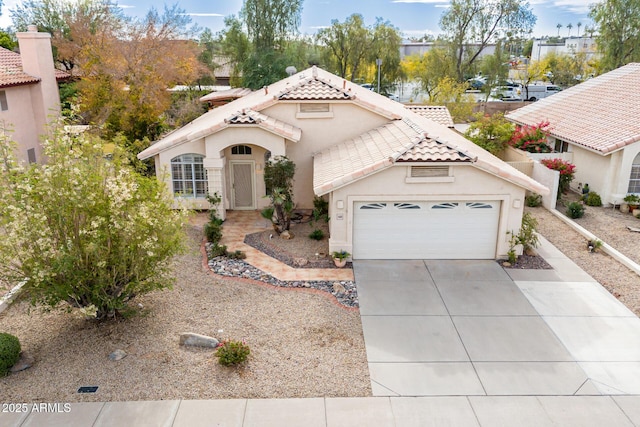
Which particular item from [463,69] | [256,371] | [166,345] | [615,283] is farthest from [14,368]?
[463,69]

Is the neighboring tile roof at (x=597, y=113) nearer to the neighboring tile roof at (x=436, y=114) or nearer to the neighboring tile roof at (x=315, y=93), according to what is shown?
the neighboring tile roof at (x=436, y=114)

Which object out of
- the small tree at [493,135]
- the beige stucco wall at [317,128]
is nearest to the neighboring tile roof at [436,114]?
the small tree at [493,135]

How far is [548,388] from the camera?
32.6ft

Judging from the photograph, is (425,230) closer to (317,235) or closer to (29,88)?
(317,235)

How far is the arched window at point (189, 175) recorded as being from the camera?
1953 centimetres

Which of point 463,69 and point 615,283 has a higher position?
point 463,69

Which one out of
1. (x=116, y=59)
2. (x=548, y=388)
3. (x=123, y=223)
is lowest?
(x=548, y=388)

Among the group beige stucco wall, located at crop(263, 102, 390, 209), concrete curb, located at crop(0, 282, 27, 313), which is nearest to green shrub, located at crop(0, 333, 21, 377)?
concrete curb, located at crop(0, 282, 27, 313)

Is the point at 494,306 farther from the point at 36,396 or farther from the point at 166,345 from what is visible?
the point at 36,396

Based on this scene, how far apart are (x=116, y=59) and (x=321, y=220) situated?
15.8 metres

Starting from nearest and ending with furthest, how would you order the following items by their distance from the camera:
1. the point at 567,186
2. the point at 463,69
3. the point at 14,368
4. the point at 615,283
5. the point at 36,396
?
the point at 36,396 < the point at 14,368 < the point at 615,283 < the point at 567,186 < the point at 463,69

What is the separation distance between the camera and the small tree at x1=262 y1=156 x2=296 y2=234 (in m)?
17.9

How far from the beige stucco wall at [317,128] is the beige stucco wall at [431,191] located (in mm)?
5108

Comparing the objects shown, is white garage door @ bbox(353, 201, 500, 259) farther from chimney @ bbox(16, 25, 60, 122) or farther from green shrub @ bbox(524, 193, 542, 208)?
chimney @ bbox(16, 25, 60, 122)
